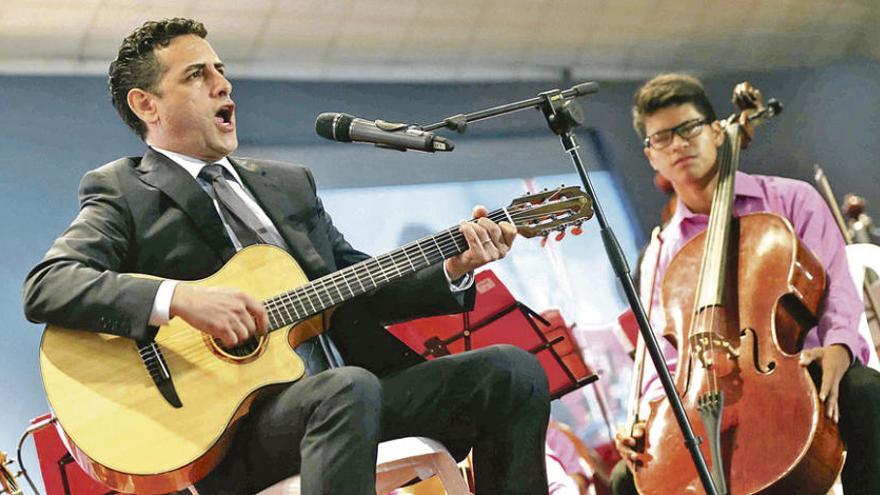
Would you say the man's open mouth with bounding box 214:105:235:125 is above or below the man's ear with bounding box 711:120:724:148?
above

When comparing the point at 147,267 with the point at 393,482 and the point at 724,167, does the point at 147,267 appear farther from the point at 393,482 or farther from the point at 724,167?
the point at 724,167

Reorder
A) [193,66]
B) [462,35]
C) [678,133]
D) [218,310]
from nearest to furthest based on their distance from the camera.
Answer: [218,310] → [193,66] → [678,133] → [462,35]

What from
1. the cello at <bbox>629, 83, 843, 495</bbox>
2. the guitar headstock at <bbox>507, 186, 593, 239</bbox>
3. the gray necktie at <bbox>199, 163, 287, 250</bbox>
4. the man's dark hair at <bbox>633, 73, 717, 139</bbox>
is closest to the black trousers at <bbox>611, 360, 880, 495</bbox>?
the cello at <bbox>629, 83, 843, 495</bbox>

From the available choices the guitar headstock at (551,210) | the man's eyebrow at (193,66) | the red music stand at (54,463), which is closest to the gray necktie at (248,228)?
the man's eyebrow at (193,66)

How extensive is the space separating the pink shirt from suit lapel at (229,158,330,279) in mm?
1039

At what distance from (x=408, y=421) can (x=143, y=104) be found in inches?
40.1

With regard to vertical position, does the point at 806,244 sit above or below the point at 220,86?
below

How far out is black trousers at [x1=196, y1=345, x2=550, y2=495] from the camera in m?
1.82

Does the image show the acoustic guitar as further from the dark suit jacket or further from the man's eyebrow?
the man's eyebrow

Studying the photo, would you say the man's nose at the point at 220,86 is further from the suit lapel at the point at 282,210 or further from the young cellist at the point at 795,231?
the young cellist at the point at 795,231

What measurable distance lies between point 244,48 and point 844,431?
2550mm

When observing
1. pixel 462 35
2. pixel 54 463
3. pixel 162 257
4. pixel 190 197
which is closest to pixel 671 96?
pixel 462 35

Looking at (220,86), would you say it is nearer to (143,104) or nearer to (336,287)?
(143,104)

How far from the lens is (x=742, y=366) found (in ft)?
7.86
